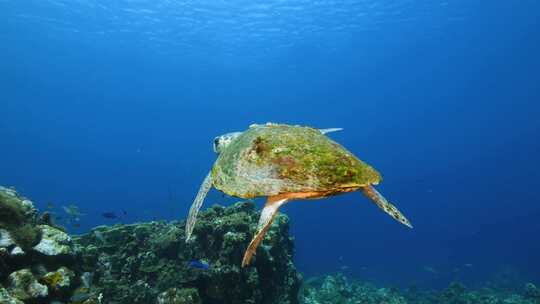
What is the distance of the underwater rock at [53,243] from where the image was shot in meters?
5.14

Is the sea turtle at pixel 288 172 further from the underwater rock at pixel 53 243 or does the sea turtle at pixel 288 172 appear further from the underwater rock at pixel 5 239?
the underwater rock at pixel 5 239

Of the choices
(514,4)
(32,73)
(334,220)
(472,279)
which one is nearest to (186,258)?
(472,279)

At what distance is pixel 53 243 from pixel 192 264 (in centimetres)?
233

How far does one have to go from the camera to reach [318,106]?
92.6 metres

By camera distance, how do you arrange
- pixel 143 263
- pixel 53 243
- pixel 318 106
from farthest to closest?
pixel 318 106 < pixel 143 263 < pixel 53 243

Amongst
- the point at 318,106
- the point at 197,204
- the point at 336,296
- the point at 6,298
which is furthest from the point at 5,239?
the point at 318,106

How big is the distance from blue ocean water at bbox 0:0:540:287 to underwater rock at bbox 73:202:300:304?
26.3ft

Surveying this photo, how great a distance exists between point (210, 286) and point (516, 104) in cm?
11761

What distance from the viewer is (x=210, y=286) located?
21.5ft

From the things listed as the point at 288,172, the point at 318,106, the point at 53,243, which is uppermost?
the point at 318,106

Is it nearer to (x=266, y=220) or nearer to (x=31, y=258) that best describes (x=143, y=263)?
(x=31, y=258)

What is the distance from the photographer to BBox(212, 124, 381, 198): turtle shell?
3.11 meters

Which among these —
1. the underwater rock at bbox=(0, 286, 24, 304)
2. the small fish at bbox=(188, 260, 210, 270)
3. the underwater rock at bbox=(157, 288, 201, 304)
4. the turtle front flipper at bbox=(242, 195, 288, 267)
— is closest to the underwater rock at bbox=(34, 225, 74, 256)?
the underwater rock at bbox=(0, 286, 24, 304)

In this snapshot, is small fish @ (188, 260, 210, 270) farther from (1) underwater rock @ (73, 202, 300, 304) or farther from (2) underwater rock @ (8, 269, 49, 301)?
(2) underwater rock @ (8, 269, 49, 301)
